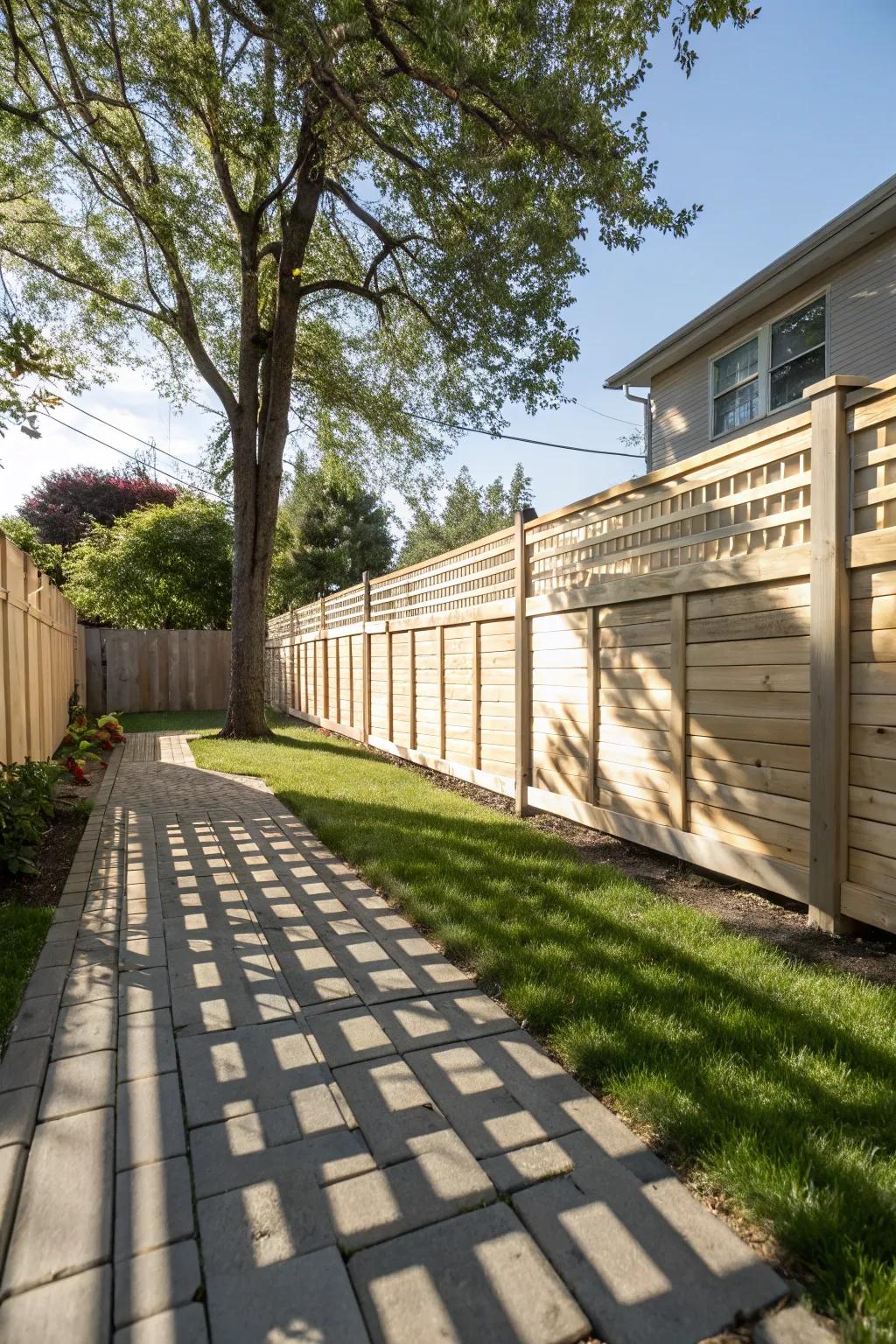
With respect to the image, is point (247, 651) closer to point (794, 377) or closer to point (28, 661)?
point (28, 661)

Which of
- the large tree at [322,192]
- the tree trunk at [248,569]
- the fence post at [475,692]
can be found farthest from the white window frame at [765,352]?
the tree trunk at [248,569]

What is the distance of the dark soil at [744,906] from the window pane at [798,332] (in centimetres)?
664

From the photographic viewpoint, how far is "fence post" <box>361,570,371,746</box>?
8.38 meters

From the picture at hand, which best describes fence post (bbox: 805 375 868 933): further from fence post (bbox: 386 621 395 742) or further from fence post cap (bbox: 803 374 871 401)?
fence post (bbox: 386 621 395 742)

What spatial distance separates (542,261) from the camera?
262 inches

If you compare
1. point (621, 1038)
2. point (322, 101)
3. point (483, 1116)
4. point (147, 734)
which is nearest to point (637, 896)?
point (621, 1038)

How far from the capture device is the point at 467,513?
3309 cm

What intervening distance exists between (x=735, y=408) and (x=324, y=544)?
1862cm

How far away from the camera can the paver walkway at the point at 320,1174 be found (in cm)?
115

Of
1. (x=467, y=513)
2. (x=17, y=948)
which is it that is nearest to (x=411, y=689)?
(x=17, y=948)

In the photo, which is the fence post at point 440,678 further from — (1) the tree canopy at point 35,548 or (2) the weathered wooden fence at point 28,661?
(1) the tree canopy at point 35,548

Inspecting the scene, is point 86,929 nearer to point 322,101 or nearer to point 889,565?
point 889,565

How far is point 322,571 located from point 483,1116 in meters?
24.0

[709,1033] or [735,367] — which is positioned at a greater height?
[735,367]
